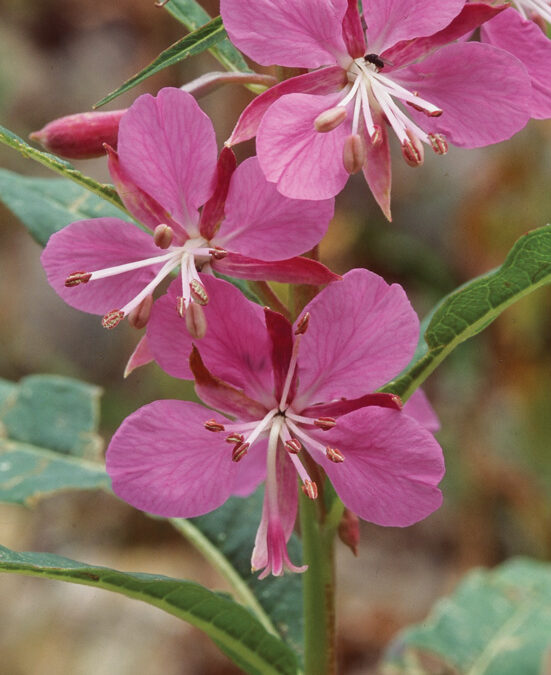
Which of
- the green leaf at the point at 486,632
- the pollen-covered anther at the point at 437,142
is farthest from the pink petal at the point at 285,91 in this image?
the green leaf at the point at 486,632

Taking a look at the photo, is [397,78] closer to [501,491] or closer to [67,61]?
[501,491]

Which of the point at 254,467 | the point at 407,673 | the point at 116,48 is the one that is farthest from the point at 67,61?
the point at 254,467

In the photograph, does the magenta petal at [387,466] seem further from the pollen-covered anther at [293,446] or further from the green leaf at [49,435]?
the green leaf at [49,435]

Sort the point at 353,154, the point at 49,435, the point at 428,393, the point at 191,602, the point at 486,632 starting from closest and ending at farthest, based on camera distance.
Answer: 1. the point at 353,154
2. the point at 191,602
3. the point at 49,435
4. the point at 486,632
5. the point at 428,393

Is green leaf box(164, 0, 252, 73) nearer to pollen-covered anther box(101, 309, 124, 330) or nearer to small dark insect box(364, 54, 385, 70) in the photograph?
small dark insect box(364, 54, 385, 70)

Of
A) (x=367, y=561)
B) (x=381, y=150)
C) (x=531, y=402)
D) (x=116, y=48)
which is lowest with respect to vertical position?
(x=367, y=561)

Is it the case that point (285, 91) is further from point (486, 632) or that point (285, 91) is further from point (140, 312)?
point (486, 632)

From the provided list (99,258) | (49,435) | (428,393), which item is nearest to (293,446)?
(99,258)
